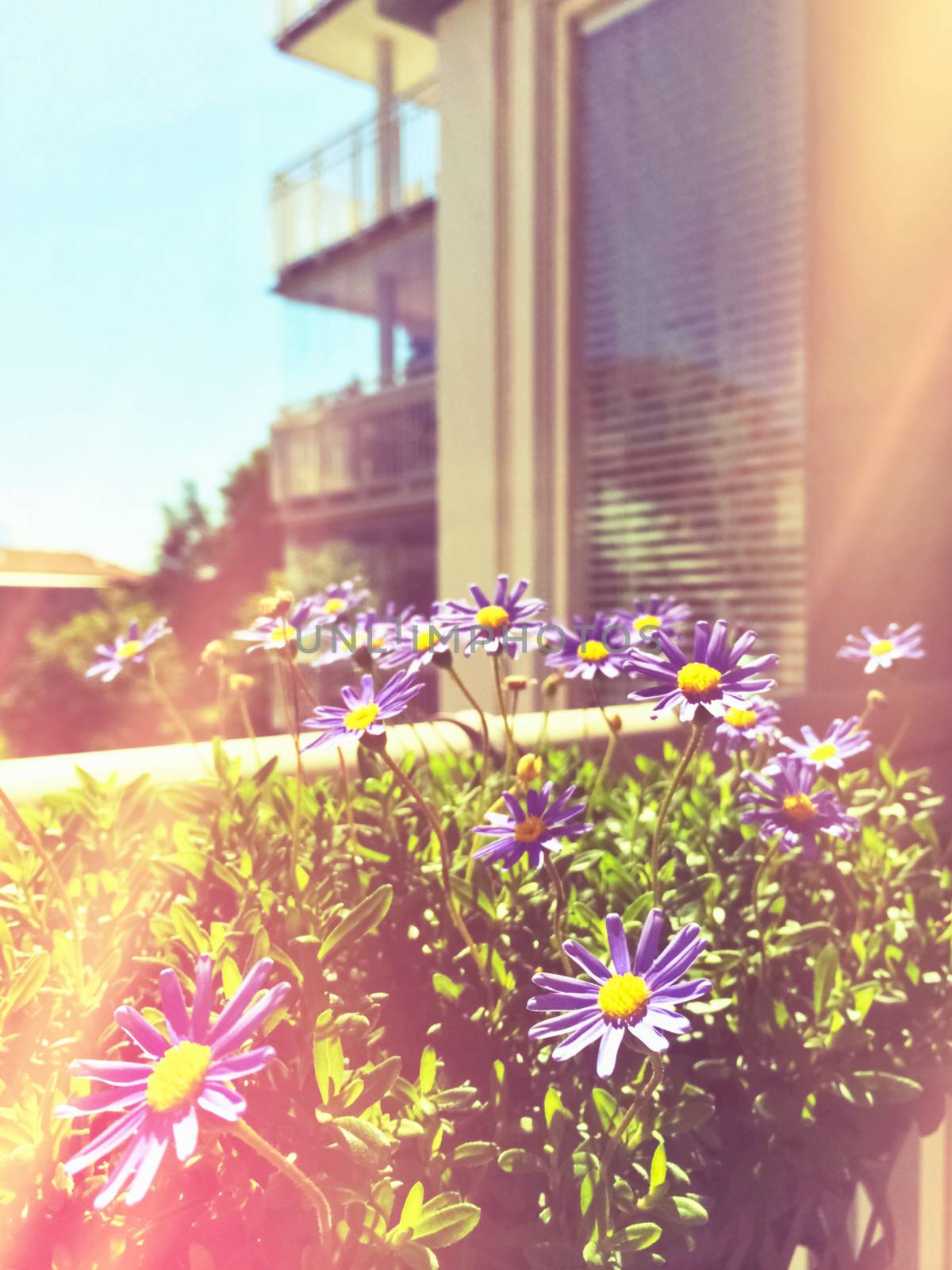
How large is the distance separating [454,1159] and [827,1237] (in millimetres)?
369

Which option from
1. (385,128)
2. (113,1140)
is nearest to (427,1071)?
(113,1140)

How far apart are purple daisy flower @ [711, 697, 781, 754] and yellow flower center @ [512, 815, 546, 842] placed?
0.25 m

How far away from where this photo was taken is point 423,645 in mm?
914

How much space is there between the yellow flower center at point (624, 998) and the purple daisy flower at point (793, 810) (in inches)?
12.1

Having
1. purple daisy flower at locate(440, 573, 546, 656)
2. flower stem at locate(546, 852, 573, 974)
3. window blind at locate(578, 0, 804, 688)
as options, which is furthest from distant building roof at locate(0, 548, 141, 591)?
flower stem at locate(546, 852, 573, 974)

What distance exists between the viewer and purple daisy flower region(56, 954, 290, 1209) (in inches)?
16.8

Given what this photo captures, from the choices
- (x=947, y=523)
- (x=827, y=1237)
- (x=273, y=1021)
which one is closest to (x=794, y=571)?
(x=947, y=523)

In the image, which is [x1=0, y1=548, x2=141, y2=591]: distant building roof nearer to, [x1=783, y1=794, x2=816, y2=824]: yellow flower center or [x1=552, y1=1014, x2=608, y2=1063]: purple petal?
[x1=783, y1=794, x2=816, y2=824]: yellow flower center

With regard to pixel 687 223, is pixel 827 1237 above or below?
below

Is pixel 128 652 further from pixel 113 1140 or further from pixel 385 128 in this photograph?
pixel 385 128

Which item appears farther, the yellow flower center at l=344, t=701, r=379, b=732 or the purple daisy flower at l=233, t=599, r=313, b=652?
the purple daisy flower at l=233, t=599, r=313, b=652

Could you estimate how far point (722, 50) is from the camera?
14.0 feet

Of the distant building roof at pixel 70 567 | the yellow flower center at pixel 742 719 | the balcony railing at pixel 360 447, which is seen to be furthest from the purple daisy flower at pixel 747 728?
the balcony railing at pixel 360 447

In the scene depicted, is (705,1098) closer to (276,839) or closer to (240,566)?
(276,839)
